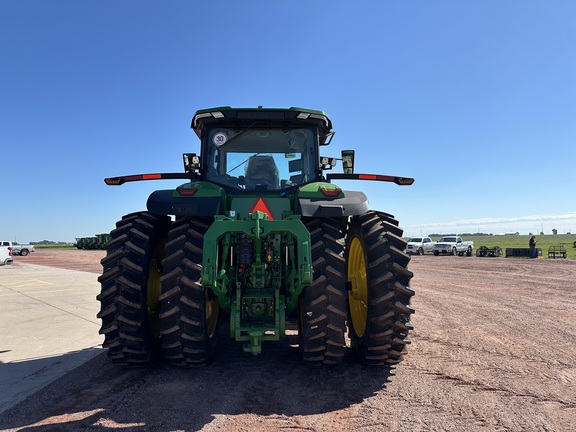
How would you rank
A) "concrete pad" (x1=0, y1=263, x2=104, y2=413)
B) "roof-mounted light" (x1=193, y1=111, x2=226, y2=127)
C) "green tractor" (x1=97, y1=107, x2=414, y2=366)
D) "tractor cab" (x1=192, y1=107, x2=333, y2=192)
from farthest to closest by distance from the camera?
1. "tractor cab" (x1=192, y1=107, x2=333, y2=192)
2. "roof-mounted light" (x1=193, y1=111, x2=226, y2=127)
3. "concrete pad" (x1=0, y1=263, x2=104, y2=413)
4. "green tractor" (x1=97, y1=107, x2=414, y2=366)

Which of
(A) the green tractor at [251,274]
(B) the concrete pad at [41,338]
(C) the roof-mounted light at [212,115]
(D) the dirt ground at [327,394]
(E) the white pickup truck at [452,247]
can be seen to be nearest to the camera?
(D) the dirt ground at [327,394]

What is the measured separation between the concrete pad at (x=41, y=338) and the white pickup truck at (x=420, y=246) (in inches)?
1304

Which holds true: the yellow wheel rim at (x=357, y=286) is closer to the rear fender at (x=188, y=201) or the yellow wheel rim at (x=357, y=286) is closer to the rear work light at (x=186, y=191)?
the rear fender at (x=188, y=201)

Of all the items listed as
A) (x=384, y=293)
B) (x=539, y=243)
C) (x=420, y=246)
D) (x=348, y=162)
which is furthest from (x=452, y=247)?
(x=539, y=243)

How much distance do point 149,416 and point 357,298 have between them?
102 inches

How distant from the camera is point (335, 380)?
153 inches

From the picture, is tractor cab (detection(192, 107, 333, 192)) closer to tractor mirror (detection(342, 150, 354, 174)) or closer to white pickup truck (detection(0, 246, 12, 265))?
tractor mirror (detection(342, 150, 354, 174))

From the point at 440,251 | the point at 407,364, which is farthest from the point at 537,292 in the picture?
the point at 440,251

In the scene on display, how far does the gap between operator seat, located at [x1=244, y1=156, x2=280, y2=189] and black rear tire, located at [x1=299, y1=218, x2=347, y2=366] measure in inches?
49.3

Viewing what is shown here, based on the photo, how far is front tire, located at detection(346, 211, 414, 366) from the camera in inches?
154

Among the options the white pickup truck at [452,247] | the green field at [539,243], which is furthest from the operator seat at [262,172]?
the white pickup truck at [452,247]

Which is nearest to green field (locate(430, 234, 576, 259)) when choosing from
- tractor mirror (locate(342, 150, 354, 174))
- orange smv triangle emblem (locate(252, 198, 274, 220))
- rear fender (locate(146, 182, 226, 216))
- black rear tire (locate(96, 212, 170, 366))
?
tractor mirror (locate(342, 150, 354, 174))

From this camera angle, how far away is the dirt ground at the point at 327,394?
3.04 meters

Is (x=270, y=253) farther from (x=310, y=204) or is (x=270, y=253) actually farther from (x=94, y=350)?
(x=94, y=350)
